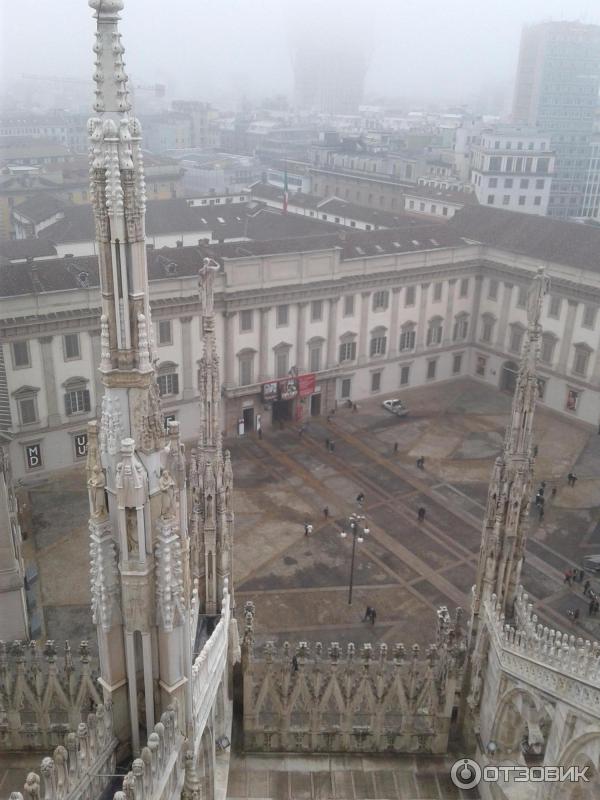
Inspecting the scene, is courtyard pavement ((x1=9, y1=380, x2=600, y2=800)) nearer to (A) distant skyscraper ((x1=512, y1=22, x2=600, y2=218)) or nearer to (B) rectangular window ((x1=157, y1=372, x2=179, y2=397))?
(B) rectangular window ((x1=157, y1=372, x2=179, y2=397))

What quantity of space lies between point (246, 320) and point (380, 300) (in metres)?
13.2

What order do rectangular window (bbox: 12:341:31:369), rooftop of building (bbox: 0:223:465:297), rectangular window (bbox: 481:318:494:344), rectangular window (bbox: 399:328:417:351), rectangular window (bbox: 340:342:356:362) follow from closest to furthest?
rectangular window (bbox: 12:341:31:369), rooftop of building (bbox: 0:223:465:297), rectangular window (bbox: 340:342:356:362), rectangular window (bbox: 399:328:417:351), rectangular window (bbox: 481:318:494:344)

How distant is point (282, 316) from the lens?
→ 2174 inches

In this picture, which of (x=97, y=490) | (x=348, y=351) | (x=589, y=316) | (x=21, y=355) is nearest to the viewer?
(x=97, y=490)

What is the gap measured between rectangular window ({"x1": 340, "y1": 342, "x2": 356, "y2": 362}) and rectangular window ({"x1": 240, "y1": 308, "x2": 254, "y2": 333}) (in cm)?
932

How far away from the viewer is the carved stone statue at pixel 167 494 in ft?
41.2

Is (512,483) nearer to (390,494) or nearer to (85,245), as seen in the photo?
(390,494)

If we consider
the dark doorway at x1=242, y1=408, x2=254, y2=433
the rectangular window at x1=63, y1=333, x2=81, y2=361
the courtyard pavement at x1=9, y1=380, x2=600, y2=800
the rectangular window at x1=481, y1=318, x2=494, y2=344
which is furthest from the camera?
the rectangular window at x1=481, y1=318, x2=494, y2=344

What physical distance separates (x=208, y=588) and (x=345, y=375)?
41.3m

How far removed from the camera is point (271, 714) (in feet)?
74.2

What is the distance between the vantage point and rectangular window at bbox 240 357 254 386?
54.4 metres

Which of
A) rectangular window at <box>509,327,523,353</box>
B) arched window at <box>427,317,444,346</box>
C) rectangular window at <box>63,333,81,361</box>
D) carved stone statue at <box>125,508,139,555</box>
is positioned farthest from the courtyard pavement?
carved stone statue at <box>125,508,139,555</box>

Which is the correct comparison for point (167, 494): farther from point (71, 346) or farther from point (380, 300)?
point (380, 300)

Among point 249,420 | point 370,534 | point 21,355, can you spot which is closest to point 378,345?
point 249,420
